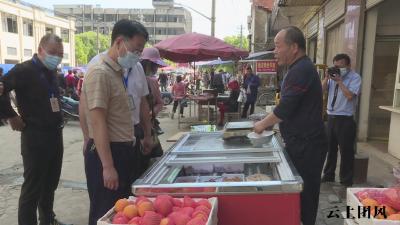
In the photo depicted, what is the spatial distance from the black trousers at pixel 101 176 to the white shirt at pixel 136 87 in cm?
43

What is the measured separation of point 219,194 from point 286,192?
0.37 metres

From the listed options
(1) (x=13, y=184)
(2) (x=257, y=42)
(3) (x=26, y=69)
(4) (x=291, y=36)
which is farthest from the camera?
(2) (x=257, y=42)

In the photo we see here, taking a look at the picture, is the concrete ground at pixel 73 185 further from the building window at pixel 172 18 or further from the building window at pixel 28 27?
the building window at pixel 172 18

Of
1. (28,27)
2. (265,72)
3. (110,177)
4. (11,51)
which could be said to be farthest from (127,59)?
(28,27)

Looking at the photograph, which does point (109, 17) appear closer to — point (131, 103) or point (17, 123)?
point (17, 123)

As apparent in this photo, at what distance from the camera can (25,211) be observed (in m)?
3.19

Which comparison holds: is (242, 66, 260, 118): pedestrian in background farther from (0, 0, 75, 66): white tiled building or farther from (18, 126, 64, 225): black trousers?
(0, 0, 75, 66): white tiled building

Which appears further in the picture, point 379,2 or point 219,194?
point 379,2

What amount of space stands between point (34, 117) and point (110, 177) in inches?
51.0

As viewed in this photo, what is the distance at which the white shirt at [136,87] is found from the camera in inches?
114

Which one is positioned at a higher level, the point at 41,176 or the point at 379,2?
the point at 379,2

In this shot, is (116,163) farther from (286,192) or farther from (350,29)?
(350,29)

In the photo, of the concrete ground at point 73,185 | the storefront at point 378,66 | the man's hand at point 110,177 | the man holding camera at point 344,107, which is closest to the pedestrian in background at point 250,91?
the storefront at point 378,66

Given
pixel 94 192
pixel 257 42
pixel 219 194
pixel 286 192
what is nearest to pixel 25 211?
pixel 94 192
